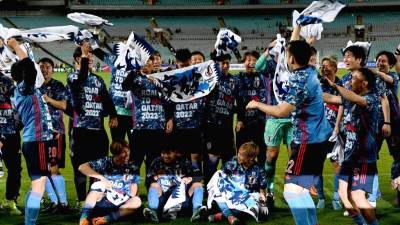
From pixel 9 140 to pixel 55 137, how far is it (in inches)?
21.8

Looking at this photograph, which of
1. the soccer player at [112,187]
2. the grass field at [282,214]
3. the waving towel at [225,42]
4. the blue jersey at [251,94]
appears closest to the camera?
the soccer player at [112,187]

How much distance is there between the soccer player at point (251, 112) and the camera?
24.2 ft

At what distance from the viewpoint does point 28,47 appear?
266 inches

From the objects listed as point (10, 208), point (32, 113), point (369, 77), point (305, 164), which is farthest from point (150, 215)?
point (369, 77)

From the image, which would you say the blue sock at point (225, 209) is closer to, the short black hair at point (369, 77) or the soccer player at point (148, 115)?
the soccer player at point (148, 115)

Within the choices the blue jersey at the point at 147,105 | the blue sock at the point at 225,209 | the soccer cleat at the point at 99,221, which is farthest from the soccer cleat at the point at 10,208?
the blue sock at the point at 225,209

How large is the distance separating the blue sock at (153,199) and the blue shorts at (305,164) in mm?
1701

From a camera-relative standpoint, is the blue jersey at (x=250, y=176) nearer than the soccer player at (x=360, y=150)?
No

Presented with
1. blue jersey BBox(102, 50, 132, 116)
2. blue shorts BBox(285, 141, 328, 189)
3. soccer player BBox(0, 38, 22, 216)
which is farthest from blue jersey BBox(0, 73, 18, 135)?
blue shorts BBox(285, 141, 328, 189)

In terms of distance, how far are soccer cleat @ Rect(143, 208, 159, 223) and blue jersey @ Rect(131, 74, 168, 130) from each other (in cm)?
109

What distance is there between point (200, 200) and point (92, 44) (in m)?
2.14

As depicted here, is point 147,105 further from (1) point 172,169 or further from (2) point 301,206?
(2) point 301,206

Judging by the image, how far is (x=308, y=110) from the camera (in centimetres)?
507

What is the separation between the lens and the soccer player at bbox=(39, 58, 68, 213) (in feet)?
21.5
